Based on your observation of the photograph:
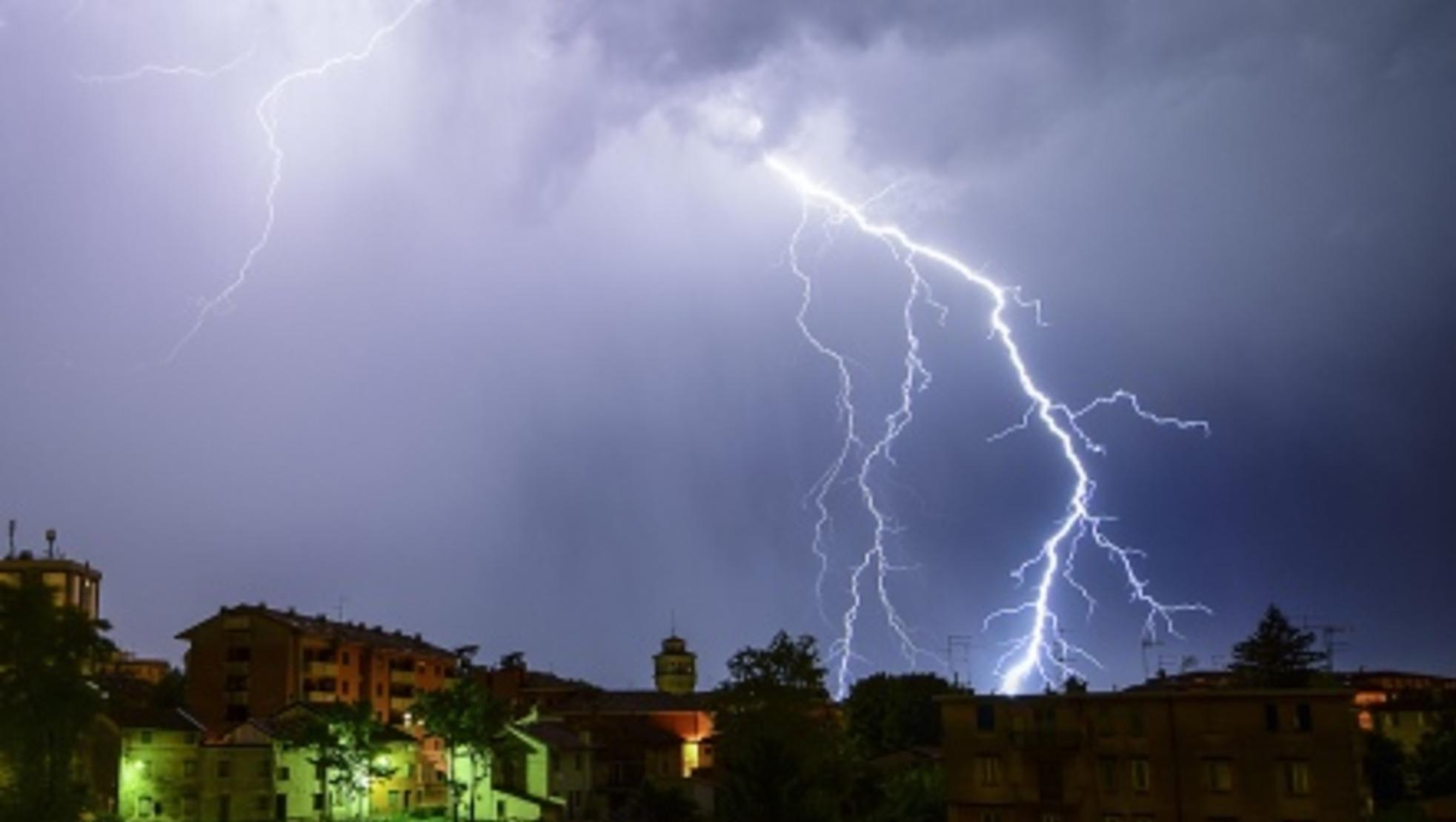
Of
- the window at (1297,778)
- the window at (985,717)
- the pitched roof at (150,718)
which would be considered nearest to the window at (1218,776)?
the window at (1297,778)

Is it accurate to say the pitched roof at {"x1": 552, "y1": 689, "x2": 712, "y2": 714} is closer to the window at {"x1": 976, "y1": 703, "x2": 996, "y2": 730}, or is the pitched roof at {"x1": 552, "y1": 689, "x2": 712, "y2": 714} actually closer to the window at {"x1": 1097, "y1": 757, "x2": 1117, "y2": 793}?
the window at {"x1": 976, "y1": 703, "x2": 996, "y2": 730}

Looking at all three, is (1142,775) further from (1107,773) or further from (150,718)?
(150,718)

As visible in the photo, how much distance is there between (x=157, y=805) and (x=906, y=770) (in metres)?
25.9

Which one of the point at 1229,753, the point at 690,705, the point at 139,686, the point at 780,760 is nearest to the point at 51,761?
the point at 780,760

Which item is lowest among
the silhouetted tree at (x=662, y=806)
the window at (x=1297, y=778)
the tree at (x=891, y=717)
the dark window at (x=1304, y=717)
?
the silhouetted tree at (x=662, y=806)

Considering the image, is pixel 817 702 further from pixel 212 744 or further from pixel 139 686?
pixel 139 686

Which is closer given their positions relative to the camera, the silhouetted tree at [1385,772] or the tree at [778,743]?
the tree at [778,743]

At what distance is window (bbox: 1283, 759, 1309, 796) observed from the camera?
33812 millimetres

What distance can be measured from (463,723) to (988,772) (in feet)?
63.3

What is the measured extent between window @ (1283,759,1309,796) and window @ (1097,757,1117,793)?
448 centimetres

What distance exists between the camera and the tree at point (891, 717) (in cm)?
6059

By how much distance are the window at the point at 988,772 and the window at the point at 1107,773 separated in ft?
9.51

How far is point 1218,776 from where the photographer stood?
35.0 m

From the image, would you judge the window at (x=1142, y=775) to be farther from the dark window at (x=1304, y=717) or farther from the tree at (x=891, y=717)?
the tree at (x=891, y=717)
